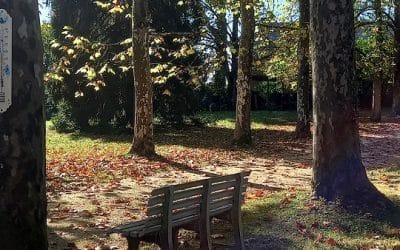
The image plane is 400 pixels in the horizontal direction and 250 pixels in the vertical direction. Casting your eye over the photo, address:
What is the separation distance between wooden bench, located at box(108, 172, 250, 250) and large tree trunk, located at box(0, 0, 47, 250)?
1443mm

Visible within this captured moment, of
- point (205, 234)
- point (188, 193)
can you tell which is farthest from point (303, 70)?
point (188, 193)

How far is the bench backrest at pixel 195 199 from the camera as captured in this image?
5637 millimetres

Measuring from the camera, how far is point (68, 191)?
34.5 feet

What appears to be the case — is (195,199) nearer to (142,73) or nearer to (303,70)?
(142,73)

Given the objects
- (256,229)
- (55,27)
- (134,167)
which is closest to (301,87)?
(134,167)

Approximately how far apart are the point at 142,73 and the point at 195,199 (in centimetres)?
963

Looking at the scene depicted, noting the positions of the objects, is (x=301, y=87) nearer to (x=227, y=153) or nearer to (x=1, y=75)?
(x=227, y=153)

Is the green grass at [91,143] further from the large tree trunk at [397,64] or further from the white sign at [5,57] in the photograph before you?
the white sign at [5,57]

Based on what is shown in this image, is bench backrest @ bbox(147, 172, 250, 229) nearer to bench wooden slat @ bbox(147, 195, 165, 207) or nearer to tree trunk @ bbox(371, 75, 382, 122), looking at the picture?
bench wooden slat @ bbox(147, 195, 165, 207)

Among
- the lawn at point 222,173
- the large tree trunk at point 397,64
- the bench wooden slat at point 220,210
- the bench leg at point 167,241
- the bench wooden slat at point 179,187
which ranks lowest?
the lawn at point 222,173

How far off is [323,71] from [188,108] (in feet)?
62.9

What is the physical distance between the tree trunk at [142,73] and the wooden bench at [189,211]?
871 cm

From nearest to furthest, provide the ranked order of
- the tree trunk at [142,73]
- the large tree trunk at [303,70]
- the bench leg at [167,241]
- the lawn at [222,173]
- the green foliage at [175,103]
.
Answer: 1. the bench leg at [167,241]
2. the lawn at [222,173]
3. the tree trunk at [142,73]
4. the large tree trunk at [303,70]
5. the green foliage at [175,103]

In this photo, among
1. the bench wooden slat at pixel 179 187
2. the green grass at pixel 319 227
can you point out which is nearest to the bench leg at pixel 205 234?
the bench wooden slat at pixel 179 187
